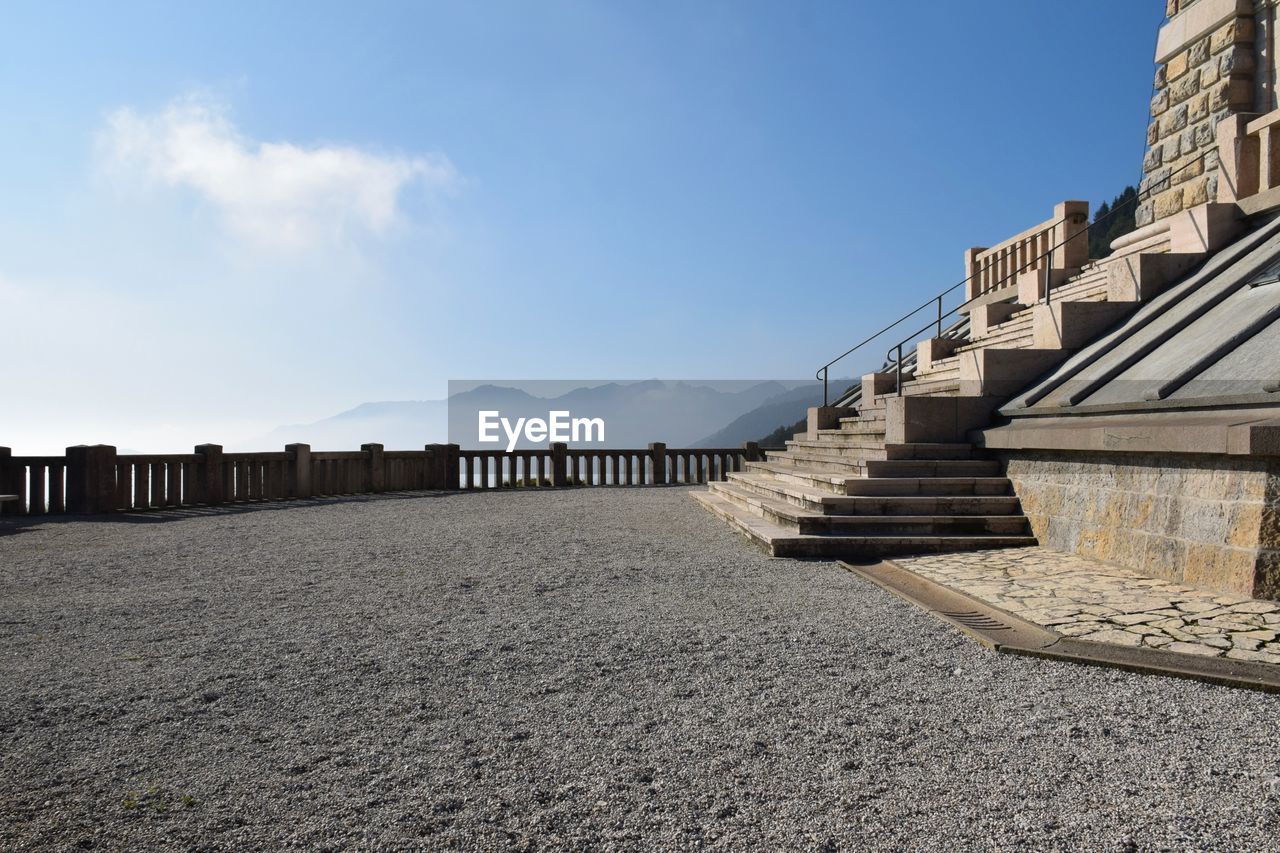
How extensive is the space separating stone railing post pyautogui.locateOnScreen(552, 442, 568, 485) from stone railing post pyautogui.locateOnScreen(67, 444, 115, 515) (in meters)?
8.87

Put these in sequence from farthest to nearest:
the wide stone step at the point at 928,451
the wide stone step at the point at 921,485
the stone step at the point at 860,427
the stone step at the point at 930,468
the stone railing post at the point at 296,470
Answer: the stone railing post at the point at 296,470
the stone step at the point at 860,427
the wide stone step at the point at 928,451
the stone step at the point at 930,468
the wide stone step at the point at 921,485

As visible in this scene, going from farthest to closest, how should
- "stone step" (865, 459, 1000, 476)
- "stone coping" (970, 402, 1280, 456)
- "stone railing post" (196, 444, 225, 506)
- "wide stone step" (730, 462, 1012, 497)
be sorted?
"stone railing post" (196, 444, 225, 506), "stone step" (865, 459, 1000, 476), "wide stone step" (730, 462, 1012, 497), "stone coping" (970, 402, 1280, 456)

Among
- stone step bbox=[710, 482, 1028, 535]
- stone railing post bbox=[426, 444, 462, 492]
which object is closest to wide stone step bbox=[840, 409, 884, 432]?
stone step bbox=[710, 482, 1028, 535]

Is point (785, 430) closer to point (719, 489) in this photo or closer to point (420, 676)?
point (719, 489)

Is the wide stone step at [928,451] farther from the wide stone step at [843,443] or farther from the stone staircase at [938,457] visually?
the wide stone step at [843,443]

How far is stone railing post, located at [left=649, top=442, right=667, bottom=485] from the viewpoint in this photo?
65.0 feet

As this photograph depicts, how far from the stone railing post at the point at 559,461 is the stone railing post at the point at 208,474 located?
722 centimetres

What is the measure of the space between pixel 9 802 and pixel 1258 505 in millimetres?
7094

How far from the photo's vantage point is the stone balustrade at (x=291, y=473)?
516 inches

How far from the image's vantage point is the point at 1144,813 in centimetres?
280

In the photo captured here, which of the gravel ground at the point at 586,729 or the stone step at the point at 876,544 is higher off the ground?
the stone step at the point at 876,544

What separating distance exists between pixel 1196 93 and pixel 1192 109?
8.6 inches

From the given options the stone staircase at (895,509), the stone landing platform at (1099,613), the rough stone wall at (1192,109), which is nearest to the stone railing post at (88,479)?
the stone staircase at (895,509)

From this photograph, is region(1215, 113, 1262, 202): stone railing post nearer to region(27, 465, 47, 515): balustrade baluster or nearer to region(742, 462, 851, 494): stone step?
region(742, 462, 851, 494): stone step
